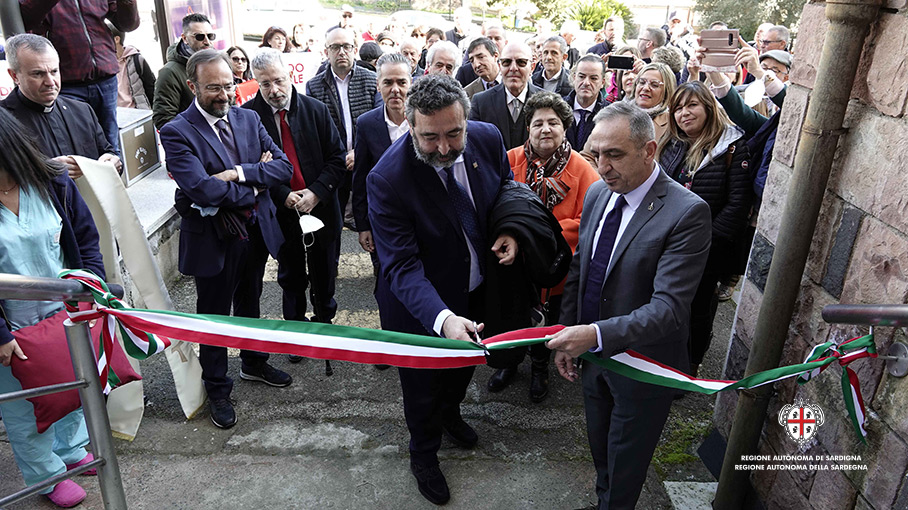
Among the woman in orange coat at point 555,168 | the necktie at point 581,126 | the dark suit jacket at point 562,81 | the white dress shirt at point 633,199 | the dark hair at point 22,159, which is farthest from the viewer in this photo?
the dark suit jacket at point 562,81

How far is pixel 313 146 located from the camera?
4695 mm

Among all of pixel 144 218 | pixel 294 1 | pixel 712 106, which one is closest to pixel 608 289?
pixel 712 106

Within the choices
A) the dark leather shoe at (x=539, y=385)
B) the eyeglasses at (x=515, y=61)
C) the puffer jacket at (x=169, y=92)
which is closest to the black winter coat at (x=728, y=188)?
the dark leather shoe at (x=539, y=385)

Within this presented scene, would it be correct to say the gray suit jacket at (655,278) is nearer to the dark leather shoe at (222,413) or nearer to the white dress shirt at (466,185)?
the white dress shirt at (466,185)

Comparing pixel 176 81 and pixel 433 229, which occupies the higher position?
pixel 176 81

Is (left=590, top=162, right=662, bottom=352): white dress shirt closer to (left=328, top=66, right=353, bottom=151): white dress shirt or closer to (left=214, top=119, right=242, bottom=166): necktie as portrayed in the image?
(left=214, top=119, right=242, bottom=166): necktie

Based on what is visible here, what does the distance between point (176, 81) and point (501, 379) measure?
3.77 meters

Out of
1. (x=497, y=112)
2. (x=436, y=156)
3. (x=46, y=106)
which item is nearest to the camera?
(x=436, y=156)

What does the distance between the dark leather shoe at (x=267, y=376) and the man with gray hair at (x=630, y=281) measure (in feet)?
7.69

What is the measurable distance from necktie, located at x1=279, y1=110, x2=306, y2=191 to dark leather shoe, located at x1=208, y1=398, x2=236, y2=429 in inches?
62.4

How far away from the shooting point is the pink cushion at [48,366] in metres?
2.88

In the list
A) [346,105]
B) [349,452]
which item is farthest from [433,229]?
[346,105]

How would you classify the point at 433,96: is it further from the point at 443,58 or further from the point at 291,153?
the point at 443,58

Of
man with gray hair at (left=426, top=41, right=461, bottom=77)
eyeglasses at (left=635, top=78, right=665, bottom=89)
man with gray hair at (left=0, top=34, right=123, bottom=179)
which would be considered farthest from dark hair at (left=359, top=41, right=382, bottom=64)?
man with gray hair at (left=0, top=34, right=123, bottom=179)
